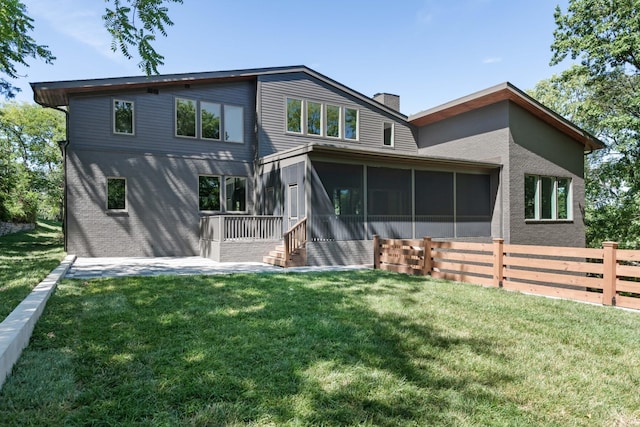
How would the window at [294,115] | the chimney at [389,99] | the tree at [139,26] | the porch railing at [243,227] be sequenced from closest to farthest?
the tree at [139,26], the porch railing at [243,227], the window at [294,115], the chimney at [389,99]

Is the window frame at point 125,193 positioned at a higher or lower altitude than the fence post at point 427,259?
higher

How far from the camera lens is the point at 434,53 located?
16.4 metres

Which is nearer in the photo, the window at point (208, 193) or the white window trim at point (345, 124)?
the window at point (208, 193)

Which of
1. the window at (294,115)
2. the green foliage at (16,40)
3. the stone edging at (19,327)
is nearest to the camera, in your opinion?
the stone edging at (19,327)

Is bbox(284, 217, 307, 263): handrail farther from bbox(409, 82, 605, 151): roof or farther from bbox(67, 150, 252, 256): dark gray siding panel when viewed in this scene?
bbox(409, 82, 605, 151): roof

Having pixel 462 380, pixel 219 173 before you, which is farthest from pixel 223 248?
pixel 462 380

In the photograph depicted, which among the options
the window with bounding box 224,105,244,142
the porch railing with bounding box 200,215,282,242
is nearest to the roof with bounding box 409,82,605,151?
the window with bounding box 224,105,244,142

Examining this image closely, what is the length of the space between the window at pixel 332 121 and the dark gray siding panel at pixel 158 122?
123 inches

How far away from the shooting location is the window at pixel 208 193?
13.8 metres

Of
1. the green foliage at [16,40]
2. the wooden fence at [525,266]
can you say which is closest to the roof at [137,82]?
the green foliage at [16,40]

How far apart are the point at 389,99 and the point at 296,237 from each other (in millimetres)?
10306

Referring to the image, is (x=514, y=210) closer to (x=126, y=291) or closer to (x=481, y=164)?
(x=481, y=164)

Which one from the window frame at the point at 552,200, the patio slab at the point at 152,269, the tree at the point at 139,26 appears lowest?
the patio slab at the point at 152,269

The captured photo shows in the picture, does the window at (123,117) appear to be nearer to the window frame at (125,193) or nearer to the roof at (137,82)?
the roof at (137,82)
